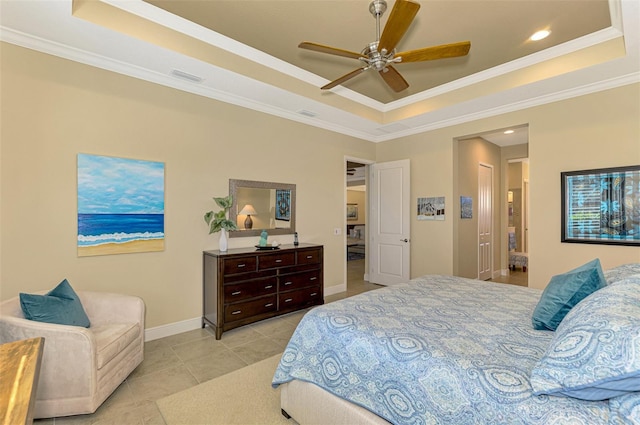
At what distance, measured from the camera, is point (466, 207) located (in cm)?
535

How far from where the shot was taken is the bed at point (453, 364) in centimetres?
108

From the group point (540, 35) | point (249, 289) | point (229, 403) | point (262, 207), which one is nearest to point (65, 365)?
point (229, 403)

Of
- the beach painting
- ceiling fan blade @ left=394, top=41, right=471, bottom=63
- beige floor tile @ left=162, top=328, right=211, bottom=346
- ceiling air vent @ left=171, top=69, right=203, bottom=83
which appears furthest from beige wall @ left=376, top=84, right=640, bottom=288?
the beach painting

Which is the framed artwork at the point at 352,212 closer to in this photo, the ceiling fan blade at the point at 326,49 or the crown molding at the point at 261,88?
the crown molding at the point at 261,88

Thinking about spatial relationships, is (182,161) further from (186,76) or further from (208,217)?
(186,76)

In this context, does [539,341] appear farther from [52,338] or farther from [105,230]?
[105,230]

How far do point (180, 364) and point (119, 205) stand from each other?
1.69 metres

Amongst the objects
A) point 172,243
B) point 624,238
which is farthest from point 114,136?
point 624,238

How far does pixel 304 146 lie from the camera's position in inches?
189

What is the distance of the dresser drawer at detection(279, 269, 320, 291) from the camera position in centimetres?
392

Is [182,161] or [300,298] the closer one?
[182,161]

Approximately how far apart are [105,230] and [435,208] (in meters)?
4.58

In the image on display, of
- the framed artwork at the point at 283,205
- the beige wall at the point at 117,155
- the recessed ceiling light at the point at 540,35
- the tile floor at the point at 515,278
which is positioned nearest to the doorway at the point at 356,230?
the framed artwork at the point at 283,205

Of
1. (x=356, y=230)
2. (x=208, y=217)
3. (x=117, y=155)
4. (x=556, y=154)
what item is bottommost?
(x=356, y=230)
